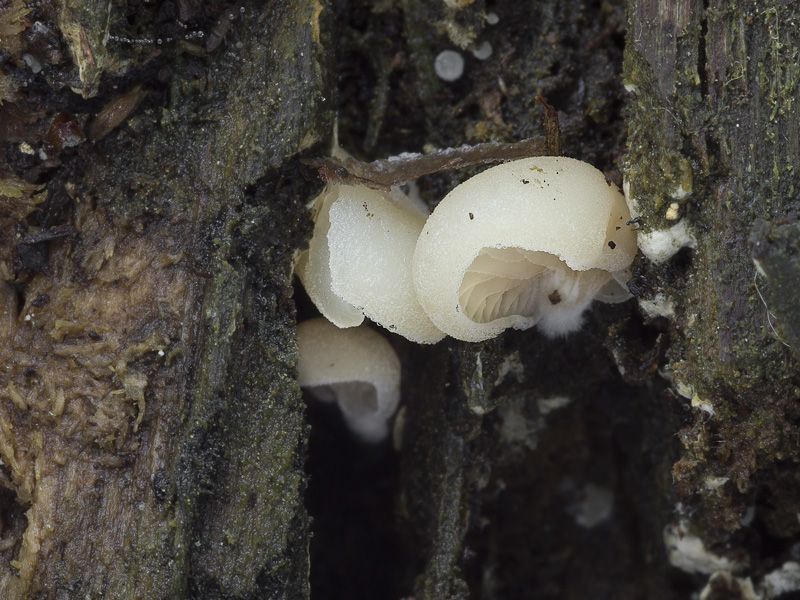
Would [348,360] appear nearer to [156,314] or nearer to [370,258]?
[370,258]

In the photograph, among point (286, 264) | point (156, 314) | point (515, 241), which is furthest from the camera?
point (286, 264)

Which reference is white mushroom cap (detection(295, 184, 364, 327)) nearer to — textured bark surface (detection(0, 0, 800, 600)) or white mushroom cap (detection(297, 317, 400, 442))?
textured bark surface (detection(0, 0, 800, 600))

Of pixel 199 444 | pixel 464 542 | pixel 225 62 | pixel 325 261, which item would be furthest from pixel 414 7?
pixel 464 542

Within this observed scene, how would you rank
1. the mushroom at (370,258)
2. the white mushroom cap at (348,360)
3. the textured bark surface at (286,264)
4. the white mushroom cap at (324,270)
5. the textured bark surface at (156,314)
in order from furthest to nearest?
the white mushroom cap at (348,360) < the white mushroom cap at (324,270) < the mushroom at (370,258) < the textured bark surface at (156,314) < the textured bark surface at (286,264)

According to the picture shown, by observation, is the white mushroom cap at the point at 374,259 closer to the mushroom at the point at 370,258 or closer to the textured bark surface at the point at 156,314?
the mushroom at the point at 370,258

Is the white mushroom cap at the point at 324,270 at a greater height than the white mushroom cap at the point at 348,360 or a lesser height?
greater

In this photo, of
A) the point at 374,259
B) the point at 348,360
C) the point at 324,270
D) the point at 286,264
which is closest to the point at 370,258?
the point at 374,259

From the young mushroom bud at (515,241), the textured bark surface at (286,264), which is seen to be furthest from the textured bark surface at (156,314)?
the young mushroom bud at (515,241)
